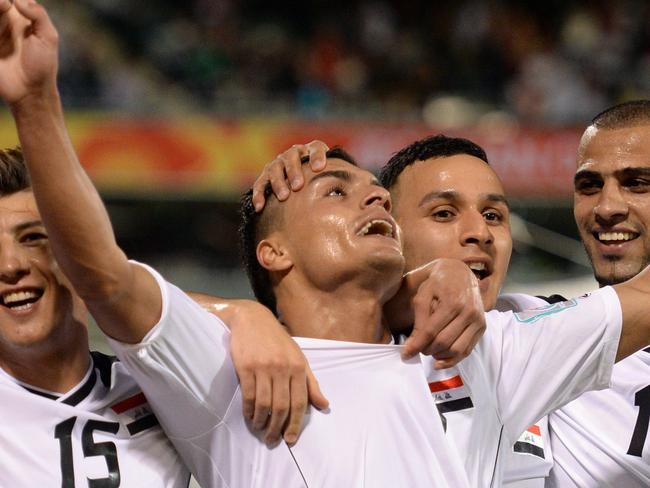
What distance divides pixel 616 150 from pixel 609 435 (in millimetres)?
999

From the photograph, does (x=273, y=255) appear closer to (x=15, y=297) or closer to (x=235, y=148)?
(x=15, y=297)

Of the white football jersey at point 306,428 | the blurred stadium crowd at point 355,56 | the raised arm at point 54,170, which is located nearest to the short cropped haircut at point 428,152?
the white football jersey at point 306,428

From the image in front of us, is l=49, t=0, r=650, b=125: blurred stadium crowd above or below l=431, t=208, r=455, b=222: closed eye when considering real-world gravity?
below

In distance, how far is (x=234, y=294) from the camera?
8.56 meters

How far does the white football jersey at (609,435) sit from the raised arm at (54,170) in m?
1.59

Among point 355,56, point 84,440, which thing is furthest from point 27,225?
point 355,56

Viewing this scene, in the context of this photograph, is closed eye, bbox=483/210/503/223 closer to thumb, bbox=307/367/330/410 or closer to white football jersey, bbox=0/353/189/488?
thumb, bbox=307/367/330/410

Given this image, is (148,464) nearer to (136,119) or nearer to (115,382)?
(115,382)

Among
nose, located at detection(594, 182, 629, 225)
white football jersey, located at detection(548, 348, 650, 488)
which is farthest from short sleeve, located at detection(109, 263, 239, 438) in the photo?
nose, located at detection(594, 182, 629, 225)

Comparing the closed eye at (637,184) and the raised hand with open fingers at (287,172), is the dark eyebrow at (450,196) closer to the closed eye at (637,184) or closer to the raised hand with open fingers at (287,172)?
the raised hand with open fingers at (287,172)

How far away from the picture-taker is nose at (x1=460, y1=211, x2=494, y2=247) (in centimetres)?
318

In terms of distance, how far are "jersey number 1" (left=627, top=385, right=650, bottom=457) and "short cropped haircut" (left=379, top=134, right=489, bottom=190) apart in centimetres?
86

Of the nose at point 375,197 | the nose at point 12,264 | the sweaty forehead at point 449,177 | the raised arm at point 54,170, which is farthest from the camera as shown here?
the sweaty forehead at point 449,177

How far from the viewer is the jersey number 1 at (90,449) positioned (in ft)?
8.11
